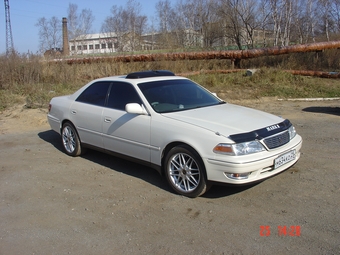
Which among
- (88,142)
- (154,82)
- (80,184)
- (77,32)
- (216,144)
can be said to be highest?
(77,32)

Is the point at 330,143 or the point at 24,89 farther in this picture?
the point at 24,89

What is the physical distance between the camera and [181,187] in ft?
15.6

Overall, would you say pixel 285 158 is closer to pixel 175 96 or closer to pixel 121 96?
pixel 175 96

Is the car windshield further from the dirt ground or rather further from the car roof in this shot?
the dirt ground

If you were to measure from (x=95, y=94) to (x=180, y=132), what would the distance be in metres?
2.28

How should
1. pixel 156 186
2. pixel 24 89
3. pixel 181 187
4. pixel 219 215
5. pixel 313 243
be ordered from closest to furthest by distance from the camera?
pixel 313 243 → pixel 219 215 → pixel 181 187 → pixel 156 186 → pixel 24 89

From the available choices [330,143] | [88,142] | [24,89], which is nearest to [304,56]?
[330,143]

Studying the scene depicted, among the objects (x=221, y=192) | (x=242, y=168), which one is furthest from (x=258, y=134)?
(x=221, y=192)

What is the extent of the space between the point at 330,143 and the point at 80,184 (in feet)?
15.1

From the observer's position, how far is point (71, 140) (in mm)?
6793

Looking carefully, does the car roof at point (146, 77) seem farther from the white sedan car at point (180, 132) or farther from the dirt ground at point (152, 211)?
the dirt ground at point (152, 211)

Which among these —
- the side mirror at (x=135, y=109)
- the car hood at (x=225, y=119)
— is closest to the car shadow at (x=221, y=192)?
the car hood at (x=225, y=119)

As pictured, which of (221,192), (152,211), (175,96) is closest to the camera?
(152,211)

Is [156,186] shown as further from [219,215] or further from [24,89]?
[24,89]
